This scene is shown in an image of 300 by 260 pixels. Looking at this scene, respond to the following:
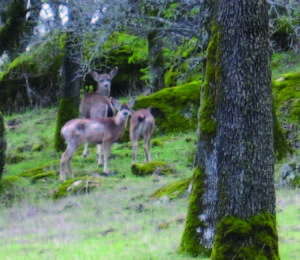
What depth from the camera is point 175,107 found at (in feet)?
64.3

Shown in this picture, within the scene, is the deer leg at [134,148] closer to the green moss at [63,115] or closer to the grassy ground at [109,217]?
the grassy ground at [109,217]

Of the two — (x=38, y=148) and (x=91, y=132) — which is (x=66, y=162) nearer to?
(x=91, y=132)

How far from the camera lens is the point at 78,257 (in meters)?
6.25

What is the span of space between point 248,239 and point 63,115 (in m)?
15.2

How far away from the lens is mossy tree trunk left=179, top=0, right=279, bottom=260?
4953 millimetres

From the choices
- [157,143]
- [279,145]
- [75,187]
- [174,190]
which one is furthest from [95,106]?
[174,190]

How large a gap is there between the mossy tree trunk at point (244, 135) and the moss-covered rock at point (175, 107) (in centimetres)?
1367

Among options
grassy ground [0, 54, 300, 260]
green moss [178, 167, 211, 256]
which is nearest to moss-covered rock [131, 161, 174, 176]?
grassy ground [0, 54, 300, 260]

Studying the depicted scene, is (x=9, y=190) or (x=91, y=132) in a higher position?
(x=91, y=132)

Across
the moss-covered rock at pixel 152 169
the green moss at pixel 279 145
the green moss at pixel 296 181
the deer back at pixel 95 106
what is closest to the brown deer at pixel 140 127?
the moss-covered rock at pixel 152 169

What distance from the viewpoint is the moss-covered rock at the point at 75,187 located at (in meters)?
12.0

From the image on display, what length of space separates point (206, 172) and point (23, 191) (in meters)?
7.97

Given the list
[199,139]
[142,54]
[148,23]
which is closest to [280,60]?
[142,54]

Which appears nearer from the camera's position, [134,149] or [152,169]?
[152,169]
